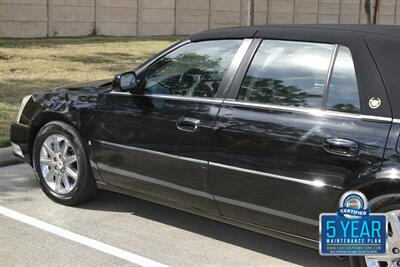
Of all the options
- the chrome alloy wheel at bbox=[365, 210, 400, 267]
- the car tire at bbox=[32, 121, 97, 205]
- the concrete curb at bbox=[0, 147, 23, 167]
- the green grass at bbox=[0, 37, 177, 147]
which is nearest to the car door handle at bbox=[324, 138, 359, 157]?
the chrome alloy wheel at bbox=[365, 210, 400, 267]

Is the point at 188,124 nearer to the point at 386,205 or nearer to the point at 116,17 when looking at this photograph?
the point at 386,205

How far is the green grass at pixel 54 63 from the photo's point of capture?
10.3m

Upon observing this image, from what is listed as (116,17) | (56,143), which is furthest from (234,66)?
(116,17)

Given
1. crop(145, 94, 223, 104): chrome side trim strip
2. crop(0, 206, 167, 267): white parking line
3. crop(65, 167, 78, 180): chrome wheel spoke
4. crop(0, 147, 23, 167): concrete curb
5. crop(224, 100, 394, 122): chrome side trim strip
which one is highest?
crop(224, 100, 394, 122): chrome side trim strip

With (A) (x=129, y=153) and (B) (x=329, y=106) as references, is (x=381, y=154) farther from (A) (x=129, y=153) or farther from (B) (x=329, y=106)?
(A) (x=129, y=153)

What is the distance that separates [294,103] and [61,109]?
A: 2.22m

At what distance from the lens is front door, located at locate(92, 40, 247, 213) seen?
4.22 meters

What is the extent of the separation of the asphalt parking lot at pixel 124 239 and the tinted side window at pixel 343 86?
46.2 inches

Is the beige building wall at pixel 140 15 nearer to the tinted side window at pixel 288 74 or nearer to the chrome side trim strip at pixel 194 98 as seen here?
the chrome side trim strip at pixel 194 98

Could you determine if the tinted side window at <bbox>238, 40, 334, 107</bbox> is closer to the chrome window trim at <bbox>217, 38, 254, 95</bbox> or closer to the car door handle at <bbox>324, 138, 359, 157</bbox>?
the chrome window trim at <bbox>217, 38, 254, 95</bbox>

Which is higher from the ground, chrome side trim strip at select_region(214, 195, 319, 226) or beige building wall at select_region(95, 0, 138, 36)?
beige building wall at select_region(95, 0, 138, 36)

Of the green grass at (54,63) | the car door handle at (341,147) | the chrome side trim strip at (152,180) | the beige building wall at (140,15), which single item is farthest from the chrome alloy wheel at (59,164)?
the beige building wall at (140,15)

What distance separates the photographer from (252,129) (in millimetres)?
3938

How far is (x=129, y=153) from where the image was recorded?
15.2ft
